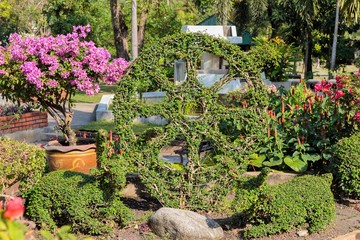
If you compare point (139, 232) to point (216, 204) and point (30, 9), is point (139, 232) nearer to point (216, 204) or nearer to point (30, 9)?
point (216, 204)

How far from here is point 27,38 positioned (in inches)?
327

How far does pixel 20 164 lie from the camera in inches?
263

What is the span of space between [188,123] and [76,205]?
1.65 meters

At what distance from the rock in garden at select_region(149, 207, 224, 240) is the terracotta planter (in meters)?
2.03

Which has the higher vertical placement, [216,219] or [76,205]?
[76,205]

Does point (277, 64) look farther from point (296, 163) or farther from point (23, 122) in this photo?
point (296, 163)

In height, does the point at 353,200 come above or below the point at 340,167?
below

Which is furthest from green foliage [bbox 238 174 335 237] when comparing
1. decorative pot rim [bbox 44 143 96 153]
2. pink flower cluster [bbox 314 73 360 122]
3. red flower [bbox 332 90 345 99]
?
decorative pot rim [bbox 44 143 96 153]

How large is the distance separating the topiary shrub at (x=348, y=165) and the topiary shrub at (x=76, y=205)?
2.81 m

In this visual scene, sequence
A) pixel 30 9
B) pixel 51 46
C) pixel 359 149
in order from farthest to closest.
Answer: pixel 30 9
pixel 51 46
pixel 359 149

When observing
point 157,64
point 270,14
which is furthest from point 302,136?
point 270,14

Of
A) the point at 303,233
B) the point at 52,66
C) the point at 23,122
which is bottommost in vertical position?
the point at 303,233

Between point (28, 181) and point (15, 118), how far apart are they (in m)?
5.46

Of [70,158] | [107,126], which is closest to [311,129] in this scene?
[70,158]
